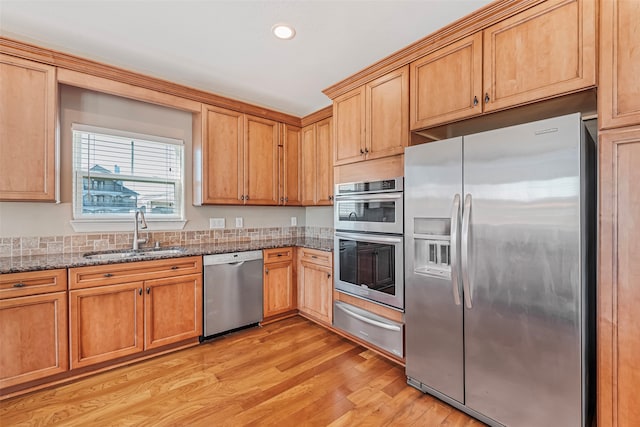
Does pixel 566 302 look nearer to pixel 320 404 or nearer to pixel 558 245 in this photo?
pixel 558 245

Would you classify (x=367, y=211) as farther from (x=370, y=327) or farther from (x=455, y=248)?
(x=370, y=327)

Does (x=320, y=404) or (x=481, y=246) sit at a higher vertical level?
(x=481, y=246)

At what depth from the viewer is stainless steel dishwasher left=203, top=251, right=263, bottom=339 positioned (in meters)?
2.80

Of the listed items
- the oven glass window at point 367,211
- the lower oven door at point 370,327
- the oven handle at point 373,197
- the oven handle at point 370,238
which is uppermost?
the oven handle at point 373,197

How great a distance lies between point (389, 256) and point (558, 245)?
1.08 m

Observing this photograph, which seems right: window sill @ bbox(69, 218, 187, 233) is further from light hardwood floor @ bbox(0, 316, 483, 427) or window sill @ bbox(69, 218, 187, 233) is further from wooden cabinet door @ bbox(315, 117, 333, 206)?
wooden cabinet door @ bbox(315, 117, 333, 206)

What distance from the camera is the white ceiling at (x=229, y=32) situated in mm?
1903

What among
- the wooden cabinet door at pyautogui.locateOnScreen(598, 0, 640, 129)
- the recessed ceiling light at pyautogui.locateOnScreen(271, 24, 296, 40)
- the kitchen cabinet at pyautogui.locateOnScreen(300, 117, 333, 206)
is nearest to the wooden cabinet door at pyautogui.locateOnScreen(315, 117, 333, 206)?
the kitchen cabinet at pyautogui.locateOnScreen(300, 117, 333, 206)

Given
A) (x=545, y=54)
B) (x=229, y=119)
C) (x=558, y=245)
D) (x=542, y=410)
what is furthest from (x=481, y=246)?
(x=229, y=119)

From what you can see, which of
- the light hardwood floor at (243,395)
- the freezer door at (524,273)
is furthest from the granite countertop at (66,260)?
the freezer door at (524,273)

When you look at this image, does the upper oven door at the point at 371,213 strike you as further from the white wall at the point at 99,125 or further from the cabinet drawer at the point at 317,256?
the white wall at the point at 99,125

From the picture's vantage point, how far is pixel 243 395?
2033mm

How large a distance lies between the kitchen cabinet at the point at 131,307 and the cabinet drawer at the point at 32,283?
2.6 inches

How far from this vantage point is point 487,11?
70.7 inches
